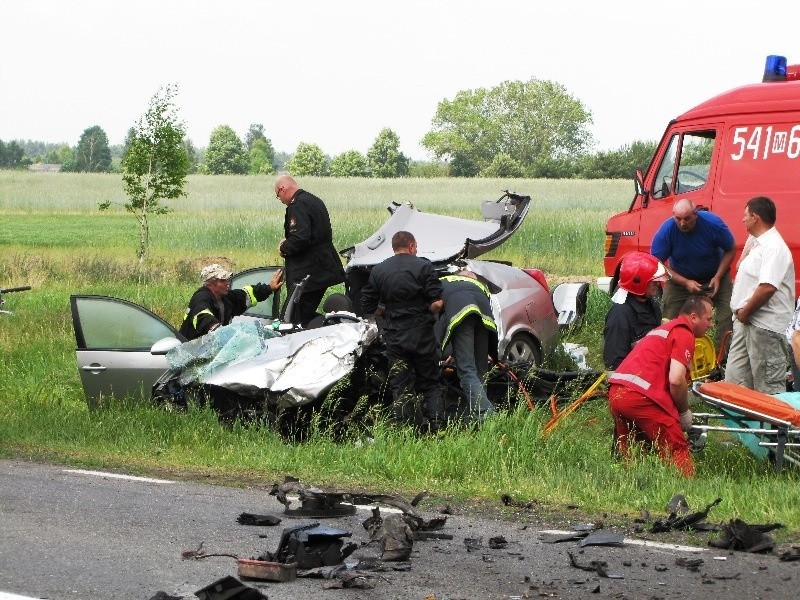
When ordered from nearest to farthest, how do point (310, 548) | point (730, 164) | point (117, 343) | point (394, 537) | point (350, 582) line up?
point (350, 582), point (310, 548), point (394, 537), point (117, 343), point (730, 164)

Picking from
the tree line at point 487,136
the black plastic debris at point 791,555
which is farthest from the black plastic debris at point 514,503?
the tree line at point 487,136

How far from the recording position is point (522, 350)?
12.2 metres

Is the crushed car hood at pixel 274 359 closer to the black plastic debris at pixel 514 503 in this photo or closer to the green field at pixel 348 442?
the green field at pixel 348 442

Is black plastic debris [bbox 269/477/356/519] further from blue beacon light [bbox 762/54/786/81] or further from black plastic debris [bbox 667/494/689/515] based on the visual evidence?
blue beacon light [bbox 762/54/786/81]

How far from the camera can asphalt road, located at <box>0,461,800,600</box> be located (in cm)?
551

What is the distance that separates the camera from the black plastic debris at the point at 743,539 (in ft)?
20.5

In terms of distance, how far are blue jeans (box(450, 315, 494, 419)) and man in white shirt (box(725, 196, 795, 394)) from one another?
203 cm

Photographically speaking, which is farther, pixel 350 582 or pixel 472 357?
pixel 472 357

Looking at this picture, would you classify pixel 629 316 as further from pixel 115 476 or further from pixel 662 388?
pixel 115 476

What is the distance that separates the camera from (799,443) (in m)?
8.30

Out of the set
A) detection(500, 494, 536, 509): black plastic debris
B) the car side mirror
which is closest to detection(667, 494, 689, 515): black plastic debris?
detection(500, 494, 536, 509): black plastic debris

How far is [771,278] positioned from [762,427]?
1.75 m

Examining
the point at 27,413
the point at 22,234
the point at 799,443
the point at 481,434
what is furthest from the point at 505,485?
the point at 22,234

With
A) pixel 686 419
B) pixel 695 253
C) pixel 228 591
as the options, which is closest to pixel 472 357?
pixel 686 419
